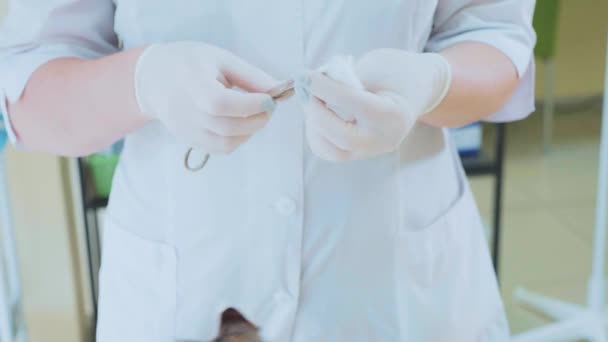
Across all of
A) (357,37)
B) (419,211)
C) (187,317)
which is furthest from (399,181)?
(187,317)

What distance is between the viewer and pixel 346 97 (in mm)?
706

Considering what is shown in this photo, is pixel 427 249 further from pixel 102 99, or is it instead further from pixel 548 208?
pixel 548 208

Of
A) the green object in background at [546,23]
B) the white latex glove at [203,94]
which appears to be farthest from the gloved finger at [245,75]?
the green object in background at [546,23]

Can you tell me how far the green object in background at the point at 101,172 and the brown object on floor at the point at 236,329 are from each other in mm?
1226

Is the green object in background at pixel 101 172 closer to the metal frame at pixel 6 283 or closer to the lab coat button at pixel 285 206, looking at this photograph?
the metal frame at pixel 6 283

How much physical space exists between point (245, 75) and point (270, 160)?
0.11 m

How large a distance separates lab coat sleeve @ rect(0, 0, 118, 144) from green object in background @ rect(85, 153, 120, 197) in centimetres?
112

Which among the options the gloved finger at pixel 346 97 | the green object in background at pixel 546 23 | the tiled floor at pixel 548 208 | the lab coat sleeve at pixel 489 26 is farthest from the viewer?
the green object in background at pixel 546 23

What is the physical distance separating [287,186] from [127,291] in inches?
9.0

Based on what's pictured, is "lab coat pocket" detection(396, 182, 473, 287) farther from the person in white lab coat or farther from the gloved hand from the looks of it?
the gloved hand

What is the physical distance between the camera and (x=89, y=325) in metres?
2.15

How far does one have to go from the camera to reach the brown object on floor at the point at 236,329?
30.0 inches

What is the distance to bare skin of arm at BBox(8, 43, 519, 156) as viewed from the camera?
797 millimetres

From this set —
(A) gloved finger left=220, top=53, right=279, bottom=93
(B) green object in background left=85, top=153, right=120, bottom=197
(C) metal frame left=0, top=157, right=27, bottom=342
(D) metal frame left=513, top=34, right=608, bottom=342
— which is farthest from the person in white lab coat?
(D) metal frame left=513, top=34, right=608, bottom=342
